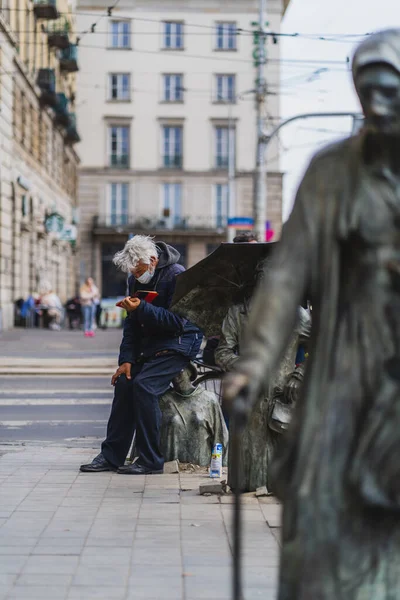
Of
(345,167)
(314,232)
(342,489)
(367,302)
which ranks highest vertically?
(345,167)

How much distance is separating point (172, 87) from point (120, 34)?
13.6ft

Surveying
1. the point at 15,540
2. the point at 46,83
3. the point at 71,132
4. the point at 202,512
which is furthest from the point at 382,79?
the point at 71,132

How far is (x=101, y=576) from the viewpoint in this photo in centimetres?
505

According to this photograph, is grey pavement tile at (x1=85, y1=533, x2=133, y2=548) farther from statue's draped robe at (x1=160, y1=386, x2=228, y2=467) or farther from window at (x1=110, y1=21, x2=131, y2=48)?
window at (x1=110, y1=21, x2=131, y2=48)

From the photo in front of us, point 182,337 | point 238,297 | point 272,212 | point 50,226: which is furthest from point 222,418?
point 272,212

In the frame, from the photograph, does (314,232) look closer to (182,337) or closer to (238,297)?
(238,297)

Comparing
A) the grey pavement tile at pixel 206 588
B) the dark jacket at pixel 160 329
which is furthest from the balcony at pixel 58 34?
the grey pavement tile at pixel 206 588

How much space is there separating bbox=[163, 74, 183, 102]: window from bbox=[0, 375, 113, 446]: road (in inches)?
1775

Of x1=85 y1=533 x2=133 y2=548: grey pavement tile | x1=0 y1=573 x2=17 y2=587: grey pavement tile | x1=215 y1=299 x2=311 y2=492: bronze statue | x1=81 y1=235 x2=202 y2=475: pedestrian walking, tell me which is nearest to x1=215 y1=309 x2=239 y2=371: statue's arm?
x1=215 y1=299 x2=311 y2=492: bronze statue

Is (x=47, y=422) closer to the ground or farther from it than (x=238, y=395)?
closer to the ground

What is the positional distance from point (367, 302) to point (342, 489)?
521 mm

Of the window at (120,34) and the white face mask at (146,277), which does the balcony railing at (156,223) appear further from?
the white face mask at (146,277)

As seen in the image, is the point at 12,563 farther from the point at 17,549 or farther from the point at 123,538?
the point at 123,538

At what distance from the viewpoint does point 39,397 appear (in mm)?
14500
